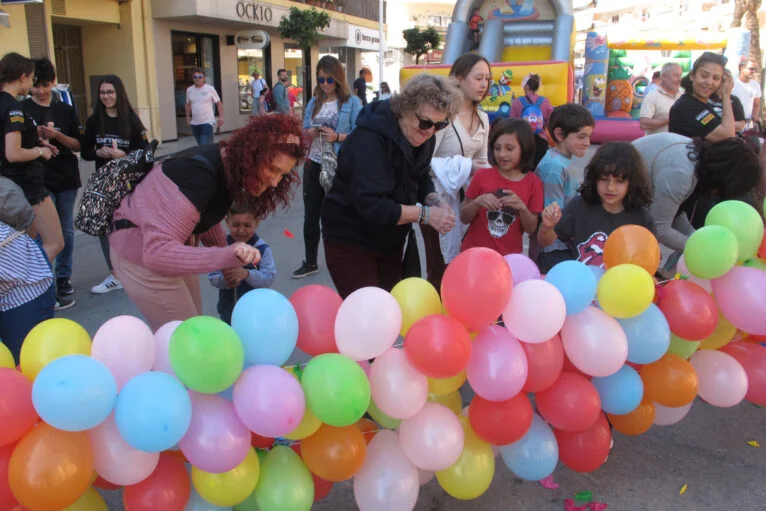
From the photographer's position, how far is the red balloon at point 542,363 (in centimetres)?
217

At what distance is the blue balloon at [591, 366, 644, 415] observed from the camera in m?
2.33

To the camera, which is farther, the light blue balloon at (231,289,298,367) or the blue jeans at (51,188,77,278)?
the blue jeans at (51,188,77,278)

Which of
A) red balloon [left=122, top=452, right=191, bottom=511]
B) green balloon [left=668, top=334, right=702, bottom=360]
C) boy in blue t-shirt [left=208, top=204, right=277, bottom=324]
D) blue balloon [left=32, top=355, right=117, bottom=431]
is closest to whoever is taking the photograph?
blue balloon [left=32, top=355, right=117, bottom=431]

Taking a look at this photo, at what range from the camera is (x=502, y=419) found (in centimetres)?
214

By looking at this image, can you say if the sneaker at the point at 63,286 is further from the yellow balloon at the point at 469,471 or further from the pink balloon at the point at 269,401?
the yellow balloon at the point at 469,471

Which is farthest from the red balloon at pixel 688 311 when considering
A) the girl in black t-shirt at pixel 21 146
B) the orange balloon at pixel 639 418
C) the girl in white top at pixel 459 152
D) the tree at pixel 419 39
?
the tree at pixel 419 39

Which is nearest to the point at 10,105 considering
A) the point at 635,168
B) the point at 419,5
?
the point at 635,168

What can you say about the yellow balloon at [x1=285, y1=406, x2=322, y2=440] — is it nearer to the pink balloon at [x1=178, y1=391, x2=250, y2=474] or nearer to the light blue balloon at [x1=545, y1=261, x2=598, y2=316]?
the pink balloon at [x1=178, y1=391, x2=250, y2=474]

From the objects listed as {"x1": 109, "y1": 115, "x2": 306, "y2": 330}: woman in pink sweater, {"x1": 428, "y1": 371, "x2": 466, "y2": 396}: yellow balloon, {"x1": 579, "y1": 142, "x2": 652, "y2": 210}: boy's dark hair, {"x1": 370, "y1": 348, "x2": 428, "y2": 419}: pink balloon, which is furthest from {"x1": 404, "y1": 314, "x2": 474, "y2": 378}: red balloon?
{"x1": 579, "y1": 142, "x2": 652, "y2": 210}: boy's dark hair

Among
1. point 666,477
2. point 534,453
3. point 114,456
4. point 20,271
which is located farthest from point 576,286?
point 20,271

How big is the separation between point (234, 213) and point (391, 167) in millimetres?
868

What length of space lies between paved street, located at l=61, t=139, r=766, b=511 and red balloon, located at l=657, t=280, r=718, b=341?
75 cm

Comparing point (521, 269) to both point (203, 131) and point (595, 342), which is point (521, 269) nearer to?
point (595, 342)

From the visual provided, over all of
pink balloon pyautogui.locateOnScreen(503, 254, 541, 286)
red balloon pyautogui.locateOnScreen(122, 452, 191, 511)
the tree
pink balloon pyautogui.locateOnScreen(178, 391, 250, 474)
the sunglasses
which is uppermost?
the tree
